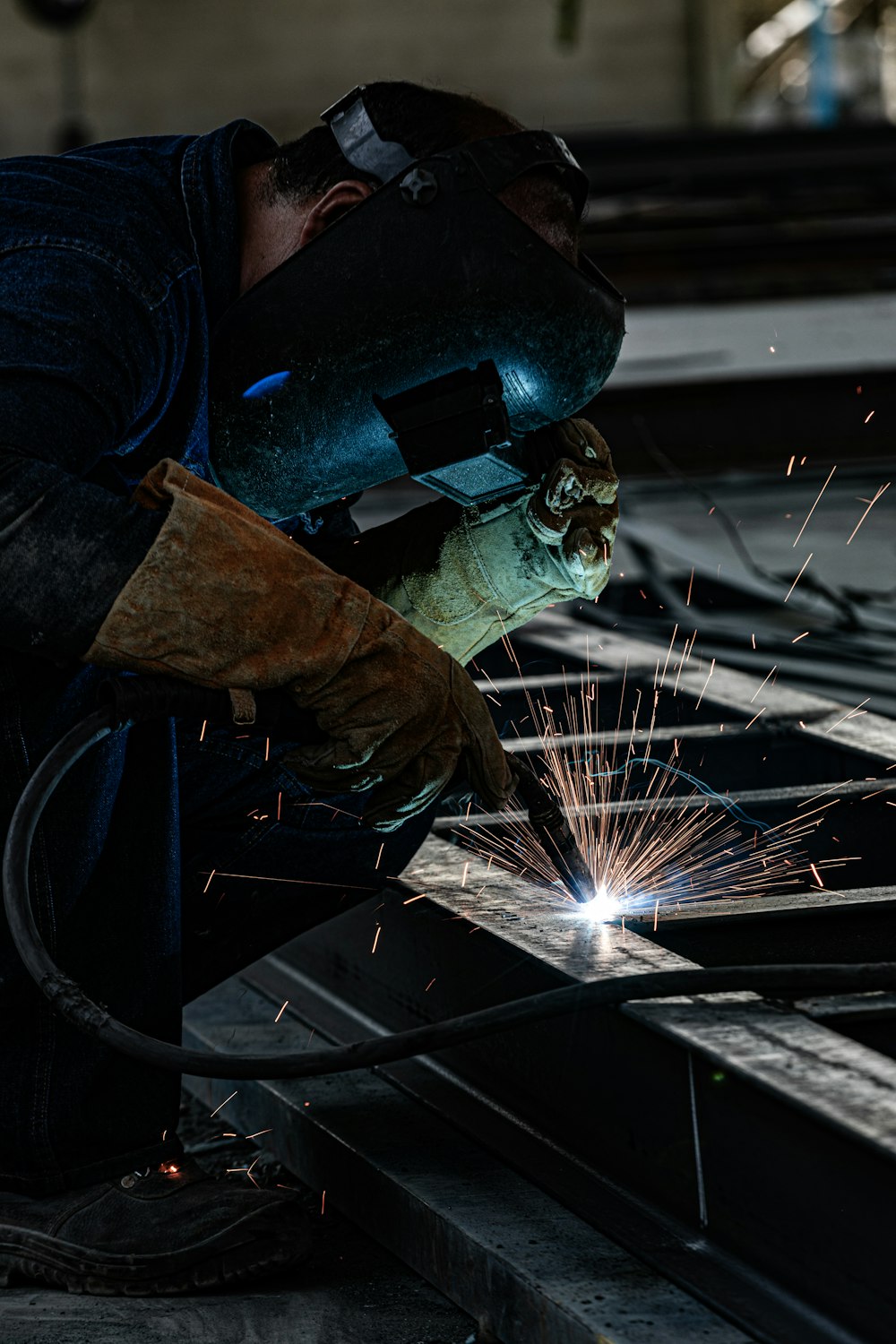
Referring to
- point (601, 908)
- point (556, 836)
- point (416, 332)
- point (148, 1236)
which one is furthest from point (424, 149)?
point (148, 1236)

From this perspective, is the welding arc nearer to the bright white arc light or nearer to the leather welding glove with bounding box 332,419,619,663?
the bright white arc light

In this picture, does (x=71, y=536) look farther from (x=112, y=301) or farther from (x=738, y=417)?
(x=738, y=417)

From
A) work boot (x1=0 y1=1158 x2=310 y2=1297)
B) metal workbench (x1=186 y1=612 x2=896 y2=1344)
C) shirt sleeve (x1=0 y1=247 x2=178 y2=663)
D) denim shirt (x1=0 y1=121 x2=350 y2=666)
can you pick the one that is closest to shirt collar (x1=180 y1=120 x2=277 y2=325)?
denim shirt (x1=0 y1=121 x2=350 y2=666)

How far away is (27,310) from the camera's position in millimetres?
1478

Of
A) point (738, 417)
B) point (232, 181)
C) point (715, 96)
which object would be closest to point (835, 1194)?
point (232, 181)

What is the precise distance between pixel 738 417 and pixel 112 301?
16.6 ft

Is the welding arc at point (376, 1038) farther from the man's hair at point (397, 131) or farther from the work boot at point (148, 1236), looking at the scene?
the man's hair at point (397, 131)

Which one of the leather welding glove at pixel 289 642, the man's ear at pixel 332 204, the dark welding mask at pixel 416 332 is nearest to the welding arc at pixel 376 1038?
the leather welding glove at pixel 289 642

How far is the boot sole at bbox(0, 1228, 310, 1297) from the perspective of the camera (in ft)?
5.08

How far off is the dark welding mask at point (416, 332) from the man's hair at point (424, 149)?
0.02m

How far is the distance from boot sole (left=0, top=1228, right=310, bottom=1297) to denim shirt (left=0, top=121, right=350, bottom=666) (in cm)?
59

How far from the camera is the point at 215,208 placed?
1682 mm

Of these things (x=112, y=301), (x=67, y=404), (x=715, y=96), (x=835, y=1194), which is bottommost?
A: (x=835, y=1194)

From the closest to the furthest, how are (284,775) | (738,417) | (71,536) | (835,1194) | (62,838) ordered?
(835,1194)
(71,536)
(62,838)
(284,775)
(738,417)
